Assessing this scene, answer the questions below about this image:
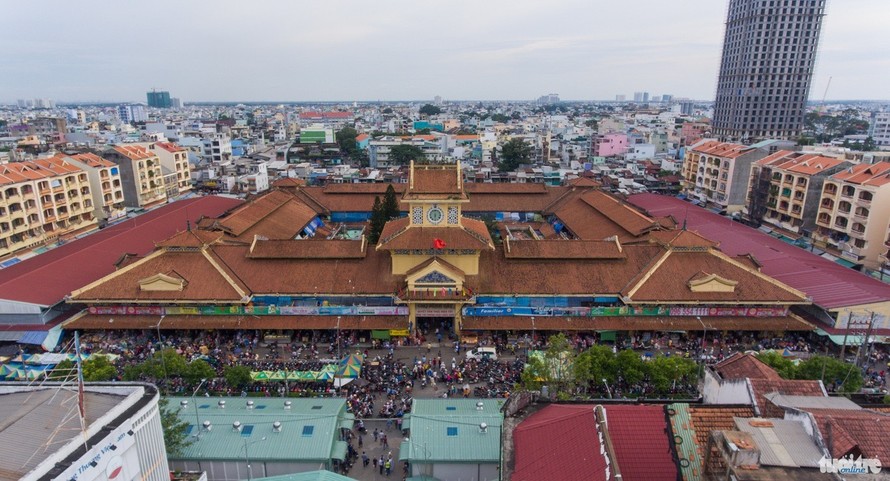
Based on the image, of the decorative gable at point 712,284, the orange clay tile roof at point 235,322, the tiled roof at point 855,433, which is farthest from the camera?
the decorative gable at point 712,284

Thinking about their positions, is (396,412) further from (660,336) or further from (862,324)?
(862,324)

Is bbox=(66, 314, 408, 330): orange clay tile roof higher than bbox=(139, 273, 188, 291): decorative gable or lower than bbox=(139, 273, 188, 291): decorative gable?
lower

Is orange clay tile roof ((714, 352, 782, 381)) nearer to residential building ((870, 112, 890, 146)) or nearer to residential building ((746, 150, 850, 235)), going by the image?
residential building ((746, 150, 850, 235))

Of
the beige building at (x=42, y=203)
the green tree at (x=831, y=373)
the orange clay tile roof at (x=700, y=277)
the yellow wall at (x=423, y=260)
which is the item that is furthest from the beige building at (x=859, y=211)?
the beige building at (x=42, y=203)

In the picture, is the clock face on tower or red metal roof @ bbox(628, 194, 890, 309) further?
the clock face on tower

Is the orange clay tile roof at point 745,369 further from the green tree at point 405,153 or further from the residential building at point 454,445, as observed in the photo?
the green tree at point 405,153

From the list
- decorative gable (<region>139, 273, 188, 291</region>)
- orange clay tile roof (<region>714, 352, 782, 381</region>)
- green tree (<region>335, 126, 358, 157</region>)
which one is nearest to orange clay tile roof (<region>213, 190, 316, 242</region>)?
decorative gable (<region>139, 273, 188, 291</region>)
